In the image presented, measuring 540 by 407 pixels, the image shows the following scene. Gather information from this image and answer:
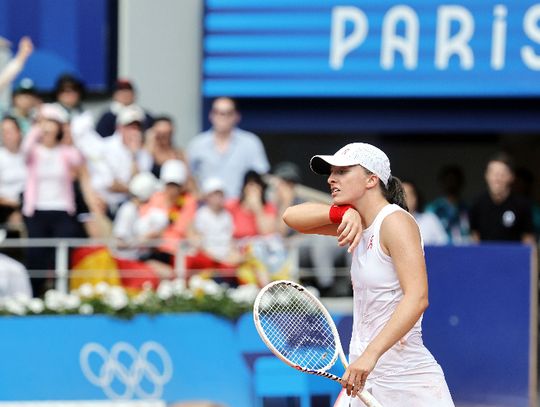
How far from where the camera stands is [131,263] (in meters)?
10.7

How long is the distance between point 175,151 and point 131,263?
4.20 feet

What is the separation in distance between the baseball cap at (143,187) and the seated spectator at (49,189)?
1.58 feet

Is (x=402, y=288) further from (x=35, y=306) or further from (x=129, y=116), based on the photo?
(x=129, y=116)

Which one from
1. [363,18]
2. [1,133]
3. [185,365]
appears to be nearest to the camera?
[185,365]

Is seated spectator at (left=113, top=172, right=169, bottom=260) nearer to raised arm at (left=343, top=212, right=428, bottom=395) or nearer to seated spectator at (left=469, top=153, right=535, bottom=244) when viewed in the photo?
seated spectator at (left=469, top=153, right=535, bottom=244)

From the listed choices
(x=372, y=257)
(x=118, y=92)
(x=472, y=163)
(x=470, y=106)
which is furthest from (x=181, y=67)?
(x=372, y=257)

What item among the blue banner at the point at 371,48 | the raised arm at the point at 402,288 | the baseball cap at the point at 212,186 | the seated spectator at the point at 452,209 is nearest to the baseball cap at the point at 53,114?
the baseball cap at the point at 212,186

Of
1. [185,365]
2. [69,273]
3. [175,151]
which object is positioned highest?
[175,151]

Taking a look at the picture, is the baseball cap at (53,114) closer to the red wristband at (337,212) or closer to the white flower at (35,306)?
the white flower at (35,306)

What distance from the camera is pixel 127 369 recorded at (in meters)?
10.2

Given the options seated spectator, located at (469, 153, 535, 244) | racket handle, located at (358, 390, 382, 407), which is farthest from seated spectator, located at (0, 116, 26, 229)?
racket handle, located at (358, 390, 382, 407)

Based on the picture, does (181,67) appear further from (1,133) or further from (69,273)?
(69,273)

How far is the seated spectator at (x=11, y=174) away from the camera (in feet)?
36.4

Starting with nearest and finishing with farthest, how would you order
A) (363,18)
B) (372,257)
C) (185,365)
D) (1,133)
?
(372,257) → (185,365) → (1,133) → (363,18)
